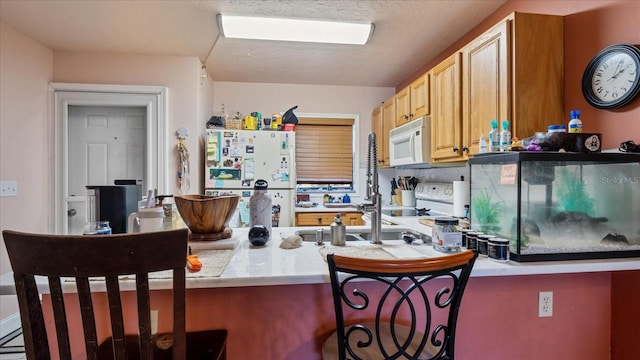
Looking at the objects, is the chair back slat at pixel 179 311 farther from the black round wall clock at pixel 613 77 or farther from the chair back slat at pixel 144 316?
the black round wall clock at pixel 613 77

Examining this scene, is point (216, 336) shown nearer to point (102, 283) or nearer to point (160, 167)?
point (102, 283)

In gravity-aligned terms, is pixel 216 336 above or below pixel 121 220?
below

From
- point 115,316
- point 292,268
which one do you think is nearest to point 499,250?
point 292,268

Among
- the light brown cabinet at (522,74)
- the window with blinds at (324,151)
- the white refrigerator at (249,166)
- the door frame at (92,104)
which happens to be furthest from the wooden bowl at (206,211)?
the window with blinds at (324,151)

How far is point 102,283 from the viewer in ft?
3.28

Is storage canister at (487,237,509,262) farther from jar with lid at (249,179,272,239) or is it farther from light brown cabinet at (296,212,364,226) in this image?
light brown cabinet at (296,212,364,226)

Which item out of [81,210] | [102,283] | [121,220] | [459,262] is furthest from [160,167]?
[459,262]

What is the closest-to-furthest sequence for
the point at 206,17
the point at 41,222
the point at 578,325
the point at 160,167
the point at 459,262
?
1. the point at 459,262
2. the point at 578,325
3. the point at 206,17
4. the point at 41,222
5. the point at 160,167

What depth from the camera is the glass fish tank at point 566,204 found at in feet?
4.03

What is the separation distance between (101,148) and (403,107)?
10.2 ft

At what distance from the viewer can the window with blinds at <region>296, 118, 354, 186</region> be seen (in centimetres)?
406

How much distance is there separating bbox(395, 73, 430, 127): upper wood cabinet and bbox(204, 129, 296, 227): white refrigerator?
116cm

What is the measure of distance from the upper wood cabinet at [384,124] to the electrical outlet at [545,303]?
2.29 metres

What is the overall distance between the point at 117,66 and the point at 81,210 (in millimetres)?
1490
